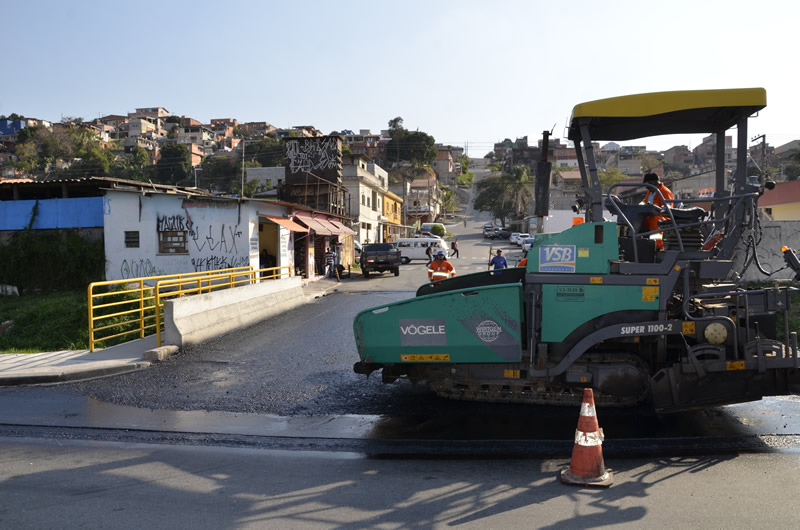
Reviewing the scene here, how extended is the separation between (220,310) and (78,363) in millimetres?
3335

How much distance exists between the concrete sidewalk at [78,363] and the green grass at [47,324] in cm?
468

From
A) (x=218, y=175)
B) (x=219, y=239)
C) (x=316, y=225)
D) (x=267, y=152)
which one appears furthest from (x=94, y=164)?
(x=219, y=239)

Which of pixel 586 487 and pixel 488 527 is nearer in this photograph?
pixel 488 527

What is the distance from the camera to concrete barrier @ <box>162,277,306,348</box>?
1053 cm

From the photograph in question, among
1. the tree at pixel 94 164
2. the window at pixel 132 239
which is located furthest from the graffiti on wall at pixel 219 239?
the tree at pixel 94 164

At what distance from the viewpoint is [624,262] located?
5.77m

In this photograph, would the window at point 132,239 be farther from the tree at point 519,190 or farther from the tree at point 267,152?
the tree at point 519,190

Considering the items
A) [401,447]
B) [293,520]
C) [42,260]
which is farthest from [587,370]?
[42,260]

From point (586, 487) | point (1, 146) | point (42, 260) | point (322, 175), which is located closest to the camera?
point (586, 487)

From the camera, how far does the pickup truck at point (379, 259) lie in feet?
97.7

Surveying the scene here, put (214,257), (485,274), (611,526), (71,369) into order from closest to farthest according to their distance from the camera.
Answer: (611,526) < (485,274) < (71,369) < (214,257)

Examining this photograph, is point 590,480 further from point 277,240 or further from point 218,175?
point 218,175

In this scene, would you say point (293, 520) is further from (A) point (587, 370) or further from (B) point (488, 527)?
(A) point (587, 370)

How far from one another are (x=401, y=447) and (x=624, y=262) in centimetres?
288
